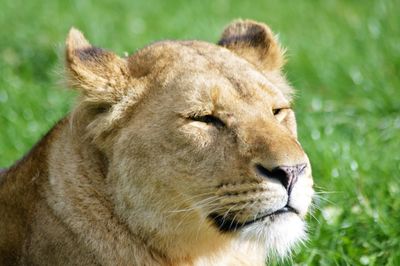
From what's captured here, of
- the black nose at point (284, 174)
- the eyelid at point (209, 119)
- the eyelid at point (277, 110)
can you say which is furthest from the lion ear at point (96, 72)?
the black nose at point (284, 174)

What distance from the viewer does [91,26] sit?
765 cm

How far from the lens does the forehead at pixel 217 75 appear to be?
11.2 ft

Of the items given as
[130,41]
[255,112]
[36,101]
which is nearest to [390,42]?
[130,41]

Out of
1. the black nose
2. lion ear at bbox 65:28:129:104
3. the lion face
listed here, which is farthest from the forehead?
the black nose

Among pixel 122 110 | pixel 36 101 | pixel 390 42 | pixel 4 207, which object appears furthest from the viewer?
pixel 390 42

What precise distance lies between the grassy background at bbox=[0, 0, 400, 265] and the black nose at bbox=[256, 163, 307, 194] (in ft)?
1.69

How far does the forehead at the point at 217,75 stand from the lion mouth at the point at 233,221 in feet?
1.49

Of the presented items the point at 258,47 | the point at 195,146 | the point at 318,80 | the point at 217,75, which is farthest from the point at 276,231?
the point at 318,80

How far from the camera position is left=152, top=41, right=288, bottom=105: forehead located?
3.40m

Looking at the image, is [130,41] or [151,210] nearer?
[151,210]

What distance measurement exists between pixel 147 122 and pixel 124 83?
0.20m

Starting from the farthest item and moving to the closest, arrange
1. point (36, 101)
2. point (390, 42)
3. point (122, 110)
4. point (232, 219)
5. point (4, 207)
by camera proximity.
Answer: point (390, 42) → point (36, 101) → point (4, 207) → point (122, 110) → point (232, 219)

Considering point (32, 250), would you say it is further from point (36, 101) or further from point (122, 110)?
point (36, 101)

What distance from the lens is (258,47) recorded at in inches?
159
